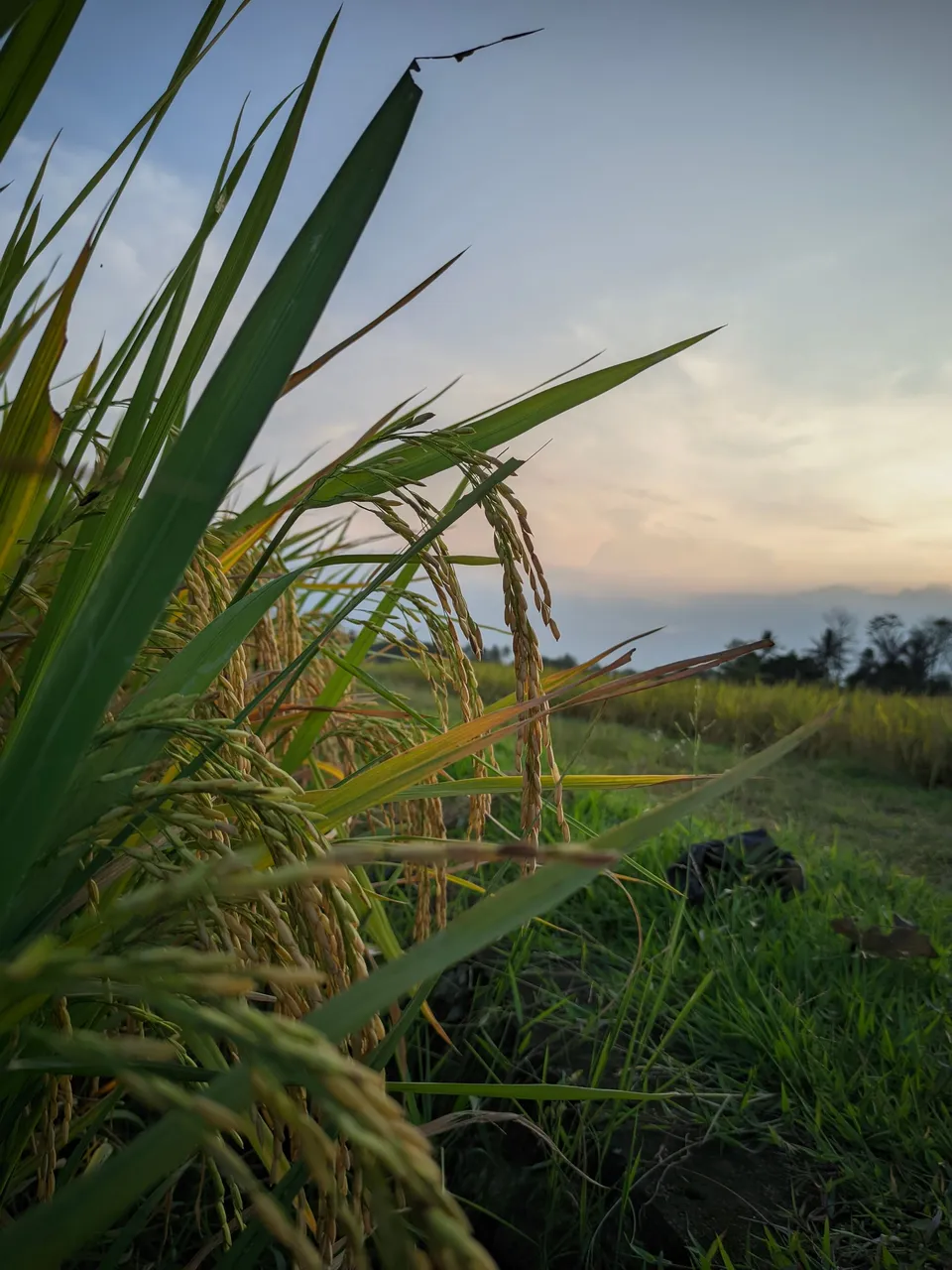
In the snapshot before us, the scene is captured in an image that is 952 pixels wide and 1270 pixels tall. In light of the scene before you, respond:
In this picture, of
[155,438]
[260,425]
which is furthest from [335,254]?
[155,438]

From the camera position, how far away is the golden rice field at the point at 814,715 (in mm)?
5156

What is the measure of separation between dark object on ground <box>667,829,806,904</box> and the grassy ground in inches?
2.5

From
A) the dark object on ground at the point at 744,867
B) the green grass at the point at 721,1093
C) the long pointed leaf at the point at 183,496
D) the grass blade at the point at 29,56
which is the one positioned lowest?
the green grass at the point at 721,1093

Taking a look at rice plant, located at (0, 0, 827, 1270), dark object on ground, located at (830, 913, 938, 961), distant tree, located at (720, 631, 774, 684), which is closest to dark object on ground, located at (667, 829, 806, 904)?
dark object on ground, located at (830, 913, 938, 961)

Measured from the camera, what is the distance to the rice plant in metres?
0.37

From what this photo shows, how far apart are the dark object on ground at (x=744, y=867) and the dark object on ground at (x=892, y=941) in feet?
1.19

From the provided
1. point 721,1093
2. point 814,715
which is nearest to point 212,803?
point 721,1093

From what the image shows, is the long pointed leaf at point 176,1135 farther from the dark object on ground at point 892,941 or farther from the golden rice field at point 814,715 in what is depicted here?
the golden rice field at point 814,715

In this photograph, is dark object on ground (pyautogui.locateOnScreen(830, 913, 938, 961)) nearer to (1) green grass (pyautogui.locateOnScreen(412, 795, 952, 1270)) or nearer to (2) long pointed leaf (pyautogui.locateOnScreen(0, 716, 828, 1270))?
(1) green grass (pyautogui.locateOnScreen(412, 795, 952, 1270))

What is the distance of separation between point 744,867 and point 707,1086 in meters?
0.95

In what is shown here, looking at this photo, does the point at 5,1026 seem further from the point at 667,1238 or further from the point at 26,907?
the point at 667,1238

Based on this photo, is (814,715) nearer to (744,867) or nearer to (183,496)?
(744,867)

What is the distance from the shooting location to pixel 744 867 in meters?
2.36

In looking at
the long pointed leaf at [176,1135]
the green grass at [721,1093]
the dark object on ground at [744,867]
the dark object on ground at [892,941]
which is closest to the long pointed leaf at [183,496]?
the long pointed leaf at [176,1135]
